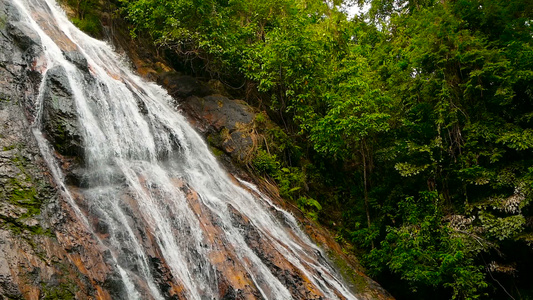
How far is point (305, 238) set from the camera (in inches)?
368

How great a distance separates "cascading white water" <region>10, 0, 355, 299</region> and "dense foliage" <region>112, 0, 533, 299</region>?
6.91 feet

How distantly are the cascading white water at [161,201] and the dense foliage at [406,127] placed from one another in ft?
6.91

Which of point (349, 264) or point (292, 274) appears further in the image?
point (349, 264)

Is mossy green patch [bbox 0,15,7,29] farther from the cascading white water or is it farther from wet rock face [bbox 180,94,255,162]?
wet rock face [bbox 180,94,255,162]

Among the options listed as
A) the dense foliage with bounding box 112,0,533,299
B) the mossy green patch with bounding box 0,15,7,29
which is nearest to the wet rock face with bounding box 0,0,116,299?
the mossy green patch with bounding box 0,15,7,29

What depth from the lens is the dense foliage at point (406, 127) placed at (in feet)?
29.3

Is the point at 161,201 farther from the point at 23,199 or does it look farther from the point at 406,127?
the point at 406,127

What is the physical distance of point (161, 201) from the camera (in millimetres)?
6941

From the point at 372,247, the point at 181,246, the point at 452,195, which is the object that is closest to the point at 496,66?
the point at 452,195

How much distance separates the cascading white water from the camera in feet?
19.6

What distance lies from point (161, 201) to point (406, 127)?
7.60 meters

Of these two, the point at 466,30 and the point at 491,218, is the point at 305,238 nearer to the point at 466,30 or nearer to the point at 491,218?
the point at 491,218

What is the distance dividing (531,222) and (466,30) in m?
5.04

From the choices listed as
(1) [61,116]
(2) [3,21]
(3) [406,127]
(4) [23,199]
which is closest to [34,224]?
(4) [23,199]
